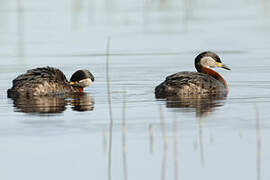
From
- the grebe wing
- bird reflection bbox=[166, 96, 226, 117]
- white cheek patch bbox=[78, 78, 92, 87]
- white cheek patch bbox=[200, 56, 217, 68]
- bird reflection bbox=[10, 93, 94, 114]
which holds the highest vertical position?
white cheek patch bbox=[200, 56, 217, 68]

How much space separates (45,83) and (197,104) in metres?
3.05

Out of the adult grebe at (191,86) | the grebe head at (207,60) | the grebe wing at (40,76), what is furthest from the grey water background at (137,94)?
the grebe head at (207,60)

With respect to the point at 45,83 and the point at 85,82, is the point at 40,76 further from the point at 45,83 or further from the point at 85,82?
the point at 85,82

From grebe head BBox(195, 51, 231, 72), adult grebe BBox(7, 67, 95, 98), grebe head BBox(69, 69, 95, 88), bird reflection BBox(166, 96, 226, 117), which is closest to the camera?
bird reflection BBox(166, 96, 226, 117)

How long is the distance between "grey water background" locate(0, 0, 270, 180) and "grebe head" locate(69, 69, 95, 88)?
38cm

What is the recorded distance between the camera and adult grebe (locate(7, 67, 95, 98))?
14227 millimetres

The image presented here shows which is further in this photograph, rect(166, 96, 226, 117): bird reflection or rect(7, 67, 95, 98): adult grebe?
rect(7, 67, 95, 98): adult grebe

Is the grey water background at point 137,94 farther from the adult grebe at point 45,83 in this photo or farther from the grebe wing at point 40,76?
the grebe wing at point 40,76

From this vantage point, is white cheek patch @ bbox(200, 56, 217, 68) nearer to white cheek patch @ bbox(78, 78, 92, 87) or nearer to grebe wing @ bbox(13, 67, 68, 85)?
white cheek patch @ bbox(78, 78, 92, 87)

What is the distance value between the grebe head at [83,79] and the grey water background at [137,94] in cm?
38

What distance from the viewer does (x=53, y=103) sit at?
13.5m

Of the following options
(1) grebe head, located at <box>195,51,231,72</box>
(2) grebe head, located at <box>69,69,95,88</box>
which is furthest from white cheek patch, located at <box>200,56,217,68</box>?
(2) grebe head, located at <box>69,69,95,88</box>

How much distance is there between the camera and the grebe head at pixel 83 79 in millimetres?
14953

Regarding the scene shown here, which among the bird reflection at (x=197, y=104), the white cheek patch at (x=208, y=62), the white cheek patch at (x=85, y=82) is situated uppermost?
the white cheek patch at (x=208, y=62)
